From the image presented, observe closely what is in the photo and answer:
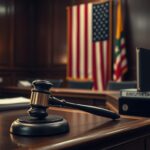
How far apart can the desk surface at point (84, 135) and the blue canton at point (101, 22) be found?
5858 mm

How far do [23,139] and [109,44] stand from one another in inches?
243

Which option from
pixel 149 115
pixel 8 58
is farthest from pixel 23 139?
pixel 8 58

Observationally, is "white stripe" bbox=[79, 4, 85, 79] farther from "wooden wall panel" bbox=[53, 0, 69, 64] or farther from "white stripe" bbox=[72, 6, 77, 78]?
"wooden wall panel" bbox=[53, 0, 69, 64]

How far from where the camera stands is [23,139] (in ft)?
2.65

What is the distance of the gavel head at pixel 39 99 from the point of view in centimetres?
92

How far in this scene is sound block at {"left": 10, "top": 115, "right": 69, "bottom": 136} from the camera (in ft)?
2.78

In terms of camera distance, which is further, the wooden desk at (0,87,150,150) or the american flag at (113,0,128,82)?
the american flag at (113,0,128,82)

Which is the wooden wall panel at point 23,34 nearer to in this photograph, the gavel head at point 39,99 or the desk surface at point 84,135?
the desk surface at point 84,135

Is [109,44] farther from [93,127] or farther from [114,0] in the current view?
[93,127]

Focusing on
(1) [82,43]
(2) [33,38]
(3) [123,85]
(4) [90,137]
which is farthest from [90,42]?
(4) [90,137]

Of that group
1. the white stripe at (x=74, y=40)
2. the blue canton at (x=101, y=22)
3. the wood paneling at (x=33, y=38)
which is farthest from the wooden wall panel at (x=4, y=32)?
the blue canton at (x=101, y=22)

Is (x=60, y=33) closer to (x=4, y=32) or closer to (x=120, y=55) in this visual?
(x=4, y=32)

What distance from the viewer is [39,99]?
0.92m

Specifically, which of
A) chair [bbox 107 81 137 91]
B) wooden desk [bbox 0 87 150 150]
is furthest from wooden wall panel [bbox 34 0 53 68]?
wooden desk [bbox 0 87 150 150]
